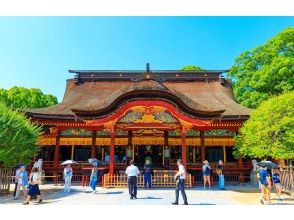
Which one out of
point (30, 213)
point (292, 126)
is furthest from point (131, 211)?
point (292, 126)

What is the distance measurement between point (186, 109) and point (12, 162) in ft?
32.4

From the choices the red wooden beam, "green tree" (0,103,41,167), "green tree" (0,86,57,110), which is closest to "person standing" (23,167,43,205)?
"green tree" (0,103,41,167)

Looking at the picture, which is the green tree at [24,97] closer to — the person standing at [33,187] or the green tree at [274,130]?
the person standing at [33,187]

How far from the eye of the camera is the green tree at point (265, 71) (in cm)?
2595

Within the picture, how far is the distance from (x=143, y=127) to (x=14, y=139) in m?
7.73

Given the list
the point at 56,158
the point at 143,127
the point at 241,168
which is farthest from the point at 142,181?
the point at 241,168

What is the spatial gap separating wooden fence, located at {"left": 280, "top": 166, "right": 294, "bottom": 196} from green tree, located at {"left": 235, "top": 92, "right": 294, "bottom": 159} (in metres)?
0.71

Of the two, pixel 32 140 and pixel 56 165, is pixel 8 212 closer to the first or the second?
pixel 32 140

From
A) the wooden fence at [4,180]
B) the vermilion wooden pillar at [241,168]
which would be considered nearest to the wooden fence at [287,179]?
the vermilion wooden pillar at [241,168]

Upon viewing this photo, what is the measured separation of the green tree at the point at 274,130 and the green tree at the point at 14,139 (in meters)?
12.0

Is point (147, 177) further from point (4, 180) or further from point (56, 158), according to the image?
point (56, 158)

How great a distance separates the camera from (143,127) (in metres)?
A: 17.8

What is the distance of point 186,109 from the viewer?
1653 centimetres

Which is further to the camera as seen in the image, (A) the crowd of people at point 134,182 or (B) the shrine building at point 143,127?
(B) the shrine building at point 143,127
